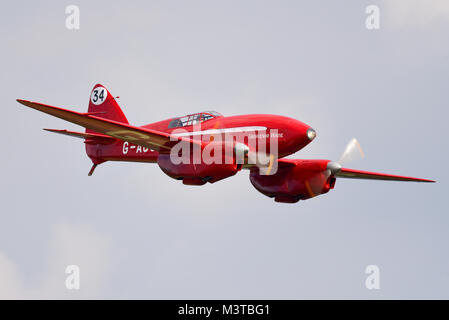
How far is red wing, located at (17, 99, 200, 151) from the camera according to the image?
73.9 feet

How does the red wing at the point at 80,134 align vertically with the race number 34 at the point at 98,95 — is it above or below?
below

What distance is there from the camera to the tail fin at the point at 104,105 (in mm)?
31327

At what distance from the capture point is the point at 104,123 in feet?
76.6

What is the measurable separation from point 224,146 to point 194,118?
367cm

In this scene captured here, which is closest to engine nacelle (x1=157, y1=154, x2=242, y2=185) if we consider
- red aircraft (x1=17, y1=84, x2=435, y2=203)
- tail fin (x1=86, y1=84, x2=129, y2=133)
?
red aircraft (x1=17, y1=84, x2=435, y2=203)

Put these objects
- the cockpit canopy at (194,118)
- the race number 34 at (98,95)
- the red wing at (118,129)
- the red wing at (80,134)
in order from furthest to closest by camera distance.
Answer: the race number 34 at (98,95), the red wing at (80,134), the cockpit canopy at (194,118), the red wing at (118,129)

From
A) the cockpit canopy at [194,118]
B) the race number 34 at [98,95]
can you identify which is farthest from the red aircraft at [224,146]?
the race number 34 at [98,95]

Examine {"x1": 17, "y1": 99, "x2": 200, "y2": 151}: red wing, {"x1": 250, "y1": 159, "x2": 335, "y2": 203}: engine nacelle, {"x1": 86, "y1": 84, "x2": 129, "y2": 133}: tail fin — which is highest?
{"x1": 86, "y1": 84, "x2": 129, "y2": 133}: tail fin

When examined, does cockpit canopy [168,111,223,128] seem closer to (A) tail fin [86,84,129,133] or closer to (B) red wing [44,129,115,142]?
(B) red wing [44,129,115,142]

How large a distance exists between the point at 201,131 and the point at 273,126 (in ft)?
10.7

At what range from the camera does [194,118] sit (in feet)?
88.3

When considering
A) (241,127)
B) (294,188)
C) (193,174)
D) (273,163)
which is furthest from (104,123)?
(294,188)

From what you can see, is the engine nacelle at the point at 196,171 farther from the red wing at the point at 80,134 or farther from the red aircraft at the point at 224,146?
the red wing at the point at 80,134

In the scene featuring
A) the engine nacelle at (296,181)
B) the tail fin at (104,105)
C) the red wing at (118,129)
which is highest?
the tail fin at (104,105)
